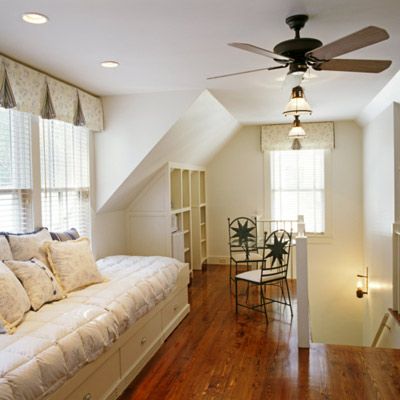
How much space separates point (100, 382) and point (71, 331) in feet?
1.59

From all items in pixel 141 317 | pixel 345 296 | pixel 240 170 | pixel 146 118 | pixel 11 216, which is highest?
pixel 146 118

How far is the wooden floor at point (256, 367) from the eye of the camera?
2.75 metres

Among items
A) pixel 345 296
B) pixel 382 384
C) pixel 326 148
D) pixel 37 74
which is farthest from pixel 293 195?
pixel 37 74

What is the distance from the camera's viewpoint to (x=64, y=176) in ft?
13.0

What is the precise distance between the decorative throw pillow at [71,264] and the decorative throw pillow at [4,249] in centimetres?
31

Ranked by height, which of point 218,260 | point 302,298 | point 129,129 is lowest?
point 218,260

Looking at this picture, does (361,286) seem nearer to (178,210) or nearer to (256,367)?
(178,210)

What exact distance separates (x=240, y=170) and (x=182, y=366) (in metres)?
4.26

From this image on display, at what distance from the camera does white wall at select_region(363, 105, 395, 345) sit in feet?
14.6

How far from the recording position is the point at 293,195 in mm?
6648

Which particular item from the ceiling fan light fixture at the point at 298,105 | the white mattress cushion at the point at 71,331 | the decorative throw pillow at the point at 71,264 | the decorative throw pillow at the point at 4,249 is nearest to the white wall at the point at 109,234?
the white mattress cushion at the point at 71,331

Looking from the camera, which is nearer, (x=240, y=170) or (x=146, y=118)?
(x=146, y=118)

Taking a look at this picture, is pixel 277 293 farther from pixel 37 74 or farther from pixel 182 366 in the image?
pixel 37 74

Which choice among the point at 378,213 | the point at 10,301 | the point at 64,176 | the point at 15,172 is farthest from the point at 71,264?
the point at 378,213
